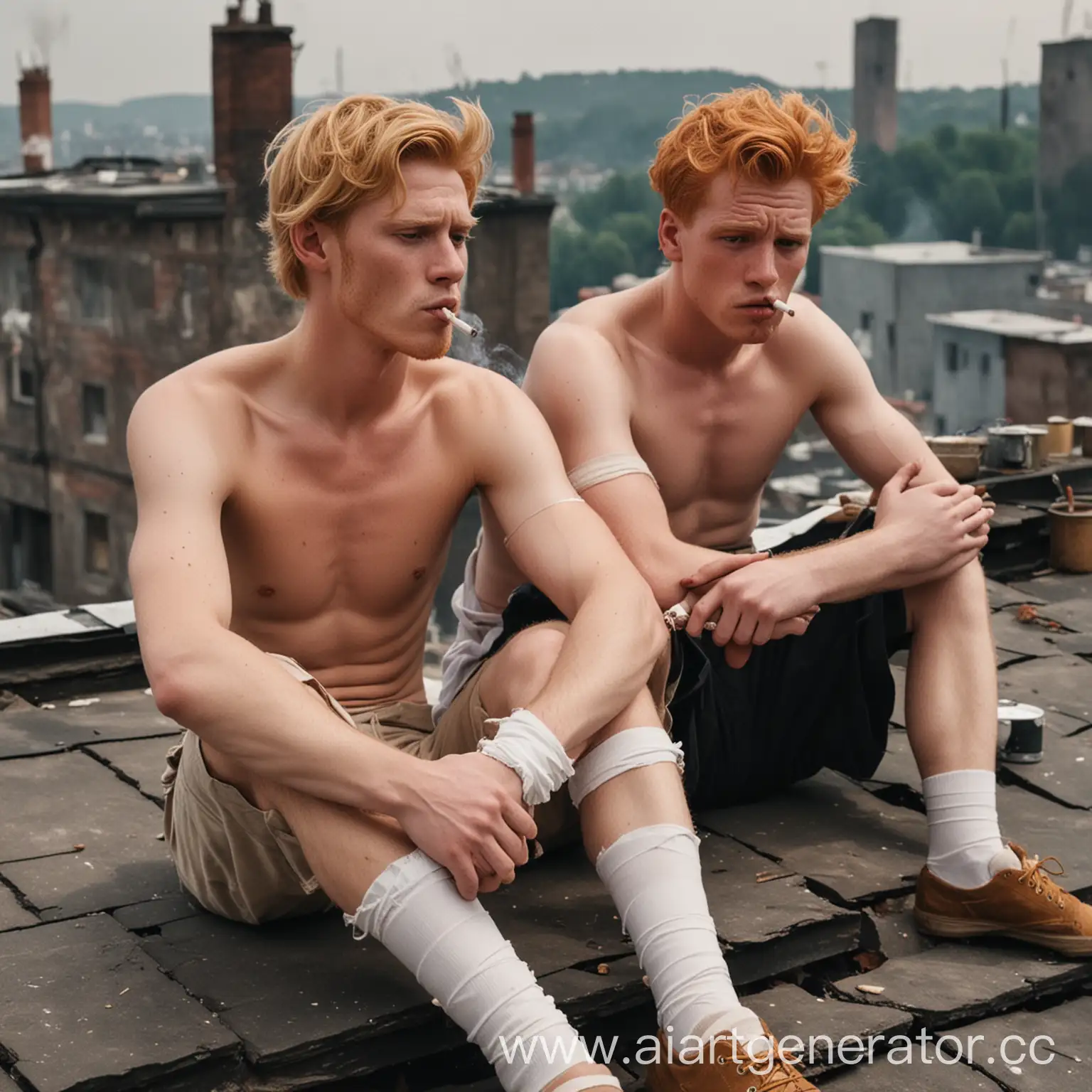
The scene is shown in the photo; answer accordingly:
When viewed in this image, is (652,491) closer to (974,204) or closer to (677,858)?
(677,858)

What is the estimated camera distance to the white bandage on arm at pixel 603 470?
132 inches

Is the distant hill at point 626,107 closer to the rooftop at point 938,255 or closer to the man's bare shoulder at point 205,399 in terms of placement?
the rooftop at point 938,255

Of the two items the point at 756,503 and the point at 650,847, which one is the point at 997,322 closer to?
the point at 756,503

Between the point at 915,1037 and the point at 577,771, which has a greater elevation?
the point at 577,771

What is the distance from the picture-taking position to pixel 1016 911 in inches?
122

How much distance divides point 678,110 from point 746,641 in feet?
3.79

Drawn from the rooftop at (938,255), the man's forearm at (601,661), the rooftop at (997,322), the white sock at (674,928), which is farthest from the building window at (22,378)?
the rooftop at (938,255)

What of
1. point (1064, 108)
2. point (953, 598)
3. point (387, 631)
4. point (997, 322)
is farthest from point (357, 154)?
point (1064, 108)

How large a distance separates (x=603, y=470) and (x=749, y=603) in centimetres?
43

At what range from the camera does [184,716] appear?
261cm

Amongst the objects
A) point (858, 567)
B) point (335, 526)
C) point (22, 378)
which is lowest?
point (22, 378)

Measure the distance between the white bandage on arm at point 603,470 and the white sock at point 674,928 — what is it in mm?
877

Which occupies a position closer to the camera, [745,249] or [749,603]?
[749,603]

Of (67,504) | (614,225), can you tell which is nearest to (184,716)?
(67,504)
